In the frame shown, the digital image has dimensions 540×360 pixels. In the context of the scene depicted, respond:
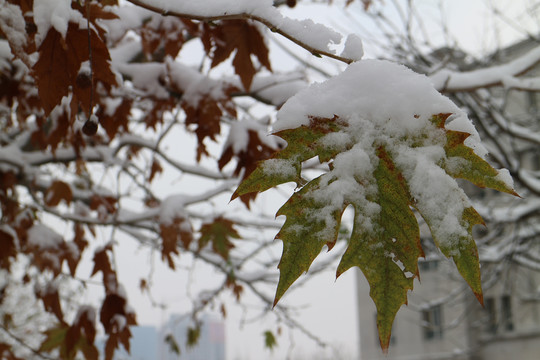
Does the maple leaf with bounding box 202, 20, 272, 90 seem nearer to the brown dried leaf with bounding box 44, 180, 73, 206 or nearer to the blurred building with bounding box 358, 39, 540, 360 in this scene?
the brown dried leaf with bounding box 44, 180, 73, 206

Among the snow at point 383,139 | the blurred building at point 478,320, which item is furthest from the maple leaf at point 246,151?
the blurred building at point 478,320

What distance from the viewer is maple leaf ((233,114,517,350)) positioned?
2.46 ft

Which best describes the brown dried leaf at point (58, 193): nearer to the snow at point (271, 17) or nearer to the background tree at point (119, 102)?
the background tree at point (119, 102)

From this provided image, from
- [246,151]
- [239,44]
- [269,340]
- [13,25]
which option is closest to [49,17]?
[13,25]

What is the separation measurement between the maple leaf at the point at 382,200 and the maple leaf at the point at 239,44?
3.44ft

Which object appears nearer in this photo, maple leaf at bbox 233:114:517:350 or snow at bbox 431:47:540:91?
maple leaf at bbox 233:114:517:350

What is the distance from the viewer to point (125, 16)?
2.35 meters

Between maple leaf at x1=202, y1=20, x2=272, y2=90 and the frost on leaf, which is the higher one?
maple leaf at x1=202, y1=20, x2=272, y2=90

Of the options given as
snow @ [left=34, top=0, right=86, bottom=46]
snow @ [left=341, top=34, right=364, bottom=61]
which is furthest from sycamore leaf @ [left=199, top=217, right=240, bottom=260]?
snow @ [left=341, top=34, right=364, bottom=61]

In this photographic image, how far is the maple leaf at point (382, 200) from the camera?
29.5 inches

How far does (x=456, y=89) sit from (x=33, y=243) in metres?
2.48

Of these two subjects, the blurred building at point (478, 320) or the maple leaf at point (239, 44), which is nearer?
the maple leaf at point (239, 44)

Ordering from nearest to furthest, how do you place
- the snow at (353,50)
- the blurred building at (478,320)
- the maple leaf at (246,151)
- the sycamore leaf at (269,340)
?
1. the snow at (353,50)
2. the maple leaf at (246,151)
3. the sycamore leaf at (269,340)
4. the blurred building at (478,320)

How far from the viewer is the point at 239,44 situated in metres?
1.80
